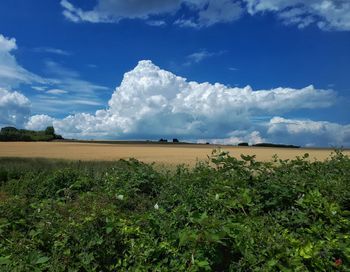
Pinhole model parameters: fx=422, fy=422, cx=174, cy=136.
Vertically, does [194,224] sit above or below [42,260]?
above

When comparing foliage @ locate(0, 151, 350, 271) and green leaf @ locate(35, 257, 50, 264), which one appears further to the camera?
green leaf @ locate(35, 257, 50, 264)

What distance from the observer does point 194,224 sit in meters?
4.54

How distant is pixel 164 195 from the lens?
5.95 meters

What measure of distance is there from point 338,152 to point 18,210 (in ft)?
21.1

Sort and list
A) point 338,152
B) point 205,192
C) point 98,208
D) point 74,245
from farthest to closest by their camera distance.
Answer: point 338,152 < point 205,192 < point 98,208 < point 74,245

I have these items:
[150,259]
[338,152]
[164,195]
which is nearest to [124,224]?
[150,259]

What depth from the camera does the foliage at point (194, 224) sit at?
4.18 meters

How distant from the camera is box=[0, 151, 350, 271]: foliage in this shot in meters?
4.18

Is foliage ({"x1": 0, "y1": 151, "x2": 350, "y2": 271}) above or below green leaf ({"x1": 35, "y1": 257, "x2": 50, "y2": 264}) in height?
above

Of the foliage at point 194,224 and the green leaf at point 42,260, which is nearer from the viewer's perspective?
the foliage at point 194,224

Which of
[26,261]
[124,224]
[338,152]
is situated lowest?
[26,261]

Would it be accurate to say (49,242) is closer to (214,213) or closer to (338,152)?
(214,213)

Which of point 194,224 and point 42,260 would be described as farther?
point 194,224

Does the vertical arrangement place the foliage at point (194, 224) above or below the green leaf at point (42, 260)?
above
